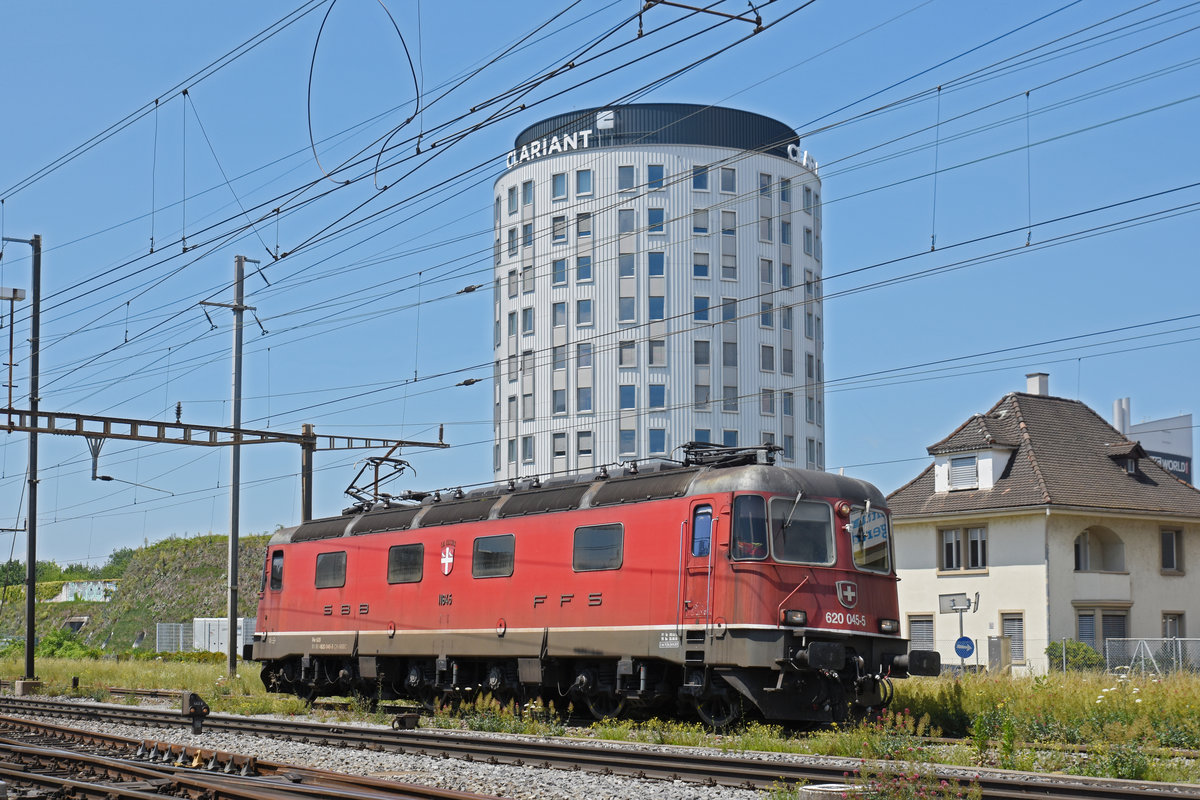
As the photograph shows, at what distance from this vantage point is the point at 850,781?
1098 cm

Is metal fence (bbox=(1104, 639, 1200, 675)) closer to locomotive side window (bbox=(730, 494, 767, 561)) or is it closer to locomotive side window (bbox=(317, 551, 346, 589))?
locomotive side window (bbox=(730, 494, 767, 561))

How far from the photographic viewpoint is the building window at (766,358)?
235ft

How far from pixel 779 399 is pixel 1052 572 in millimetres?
33946

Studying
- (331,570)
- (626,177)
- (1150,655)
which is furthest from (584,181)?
(331,570)

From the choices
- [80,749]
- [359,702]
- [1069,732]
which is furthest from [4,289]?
[1069,732]

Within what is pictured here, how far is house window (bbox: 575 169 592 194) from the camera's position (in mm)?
70062

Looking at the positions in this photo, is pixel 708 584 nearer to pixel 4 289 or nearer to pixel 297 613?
pixel 297 613

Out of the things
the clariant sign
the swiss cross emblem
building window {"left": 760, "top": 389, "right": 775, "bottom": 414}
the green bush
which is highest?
the clariant sign

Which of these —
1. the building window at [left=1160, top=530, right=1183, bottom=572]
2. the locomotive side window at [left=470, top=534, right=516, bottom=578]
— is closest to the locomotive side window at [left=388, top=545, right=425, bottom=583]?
the locomotive side window at [left=470, top=534, right=516, bottom=578]

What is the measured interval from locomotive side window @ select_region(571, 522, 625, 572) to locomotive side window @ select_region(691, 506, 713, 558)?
1.46m

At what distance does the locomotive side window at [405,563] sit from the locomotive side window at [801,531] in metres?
7.99

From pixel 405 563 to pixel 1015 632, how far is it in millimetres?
21943

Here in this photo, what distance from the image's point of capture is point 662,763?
47.0 ft

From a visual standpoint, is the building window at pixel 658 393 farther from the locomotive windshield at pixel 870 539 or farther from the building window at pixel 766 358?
the locomotive windshield at pixel 870 539
